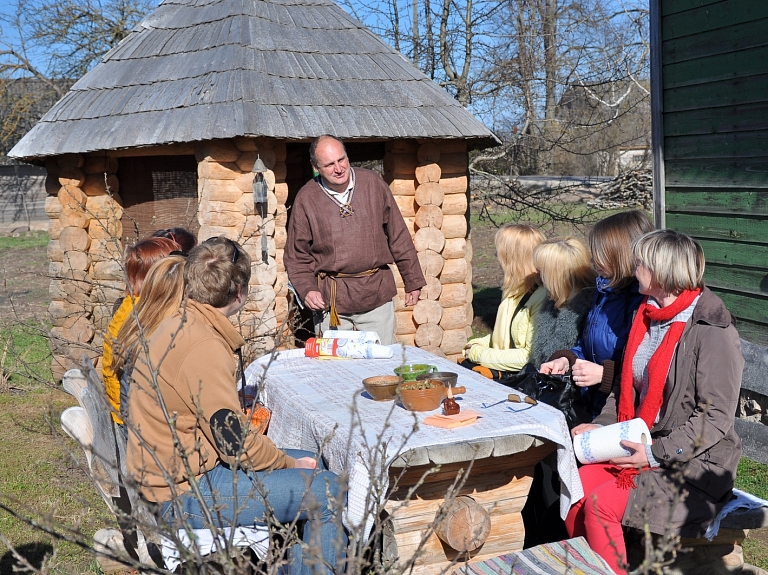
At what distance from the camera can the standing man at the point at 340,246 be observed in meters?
5.18

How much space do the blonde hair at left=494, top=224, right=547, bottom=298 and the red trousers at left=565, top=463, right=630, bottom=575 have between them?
5.30 ft

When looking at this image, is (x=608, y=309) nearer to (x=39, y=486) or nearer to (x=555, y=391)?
(x=555, y=391)

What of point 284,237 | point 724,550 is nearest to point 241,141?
point 284,237

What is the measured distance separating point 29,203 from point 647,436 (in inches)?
897

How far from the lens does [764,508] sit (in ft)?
10.6

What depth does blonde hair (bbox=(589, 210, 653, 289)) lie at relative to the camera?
3910 mm

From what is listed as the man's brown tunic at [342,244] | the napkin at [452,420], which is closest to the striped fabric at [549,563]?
the napkin at [452,420]

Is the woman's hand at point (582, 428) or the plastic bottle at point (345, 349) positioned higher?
the plastic bottle at point (345, 349)

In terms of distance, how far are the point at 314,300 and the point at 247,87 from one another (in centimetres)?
265

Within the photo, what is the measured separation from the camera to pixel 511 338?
4.87m

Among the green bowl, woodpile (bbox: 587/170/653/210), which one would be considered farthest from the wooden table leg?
woodpile (bbox: 587/170/653/210)

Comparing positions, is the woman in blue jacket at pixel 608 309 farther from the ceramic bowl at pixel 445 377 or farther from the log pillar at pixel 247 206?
the log pillar at pixel 247 206

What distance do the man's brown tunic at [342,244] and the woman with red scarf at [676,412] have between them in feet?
7.02

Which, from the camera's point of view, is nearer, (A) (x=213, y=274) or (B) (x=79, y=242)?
(A) (x=213, y=274)
